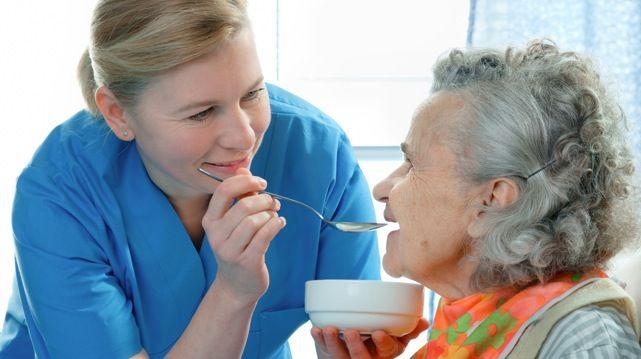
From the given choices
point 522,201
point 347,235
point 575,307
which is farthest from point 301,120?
point 575,307

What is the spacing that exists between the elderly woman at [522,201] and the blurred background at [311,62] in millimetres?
1811

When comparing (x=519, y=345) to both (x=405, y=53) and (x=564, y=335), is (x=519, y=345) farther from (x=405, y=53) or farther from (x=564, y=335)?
(x=405, y=53)

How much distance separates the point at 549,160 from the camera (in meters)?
1.25

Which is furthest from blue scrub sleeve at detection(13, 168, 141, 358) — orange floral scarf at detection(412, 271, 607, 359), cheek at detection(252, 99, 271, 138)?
orange floral scarf at detection(412, 271, 607, 359)

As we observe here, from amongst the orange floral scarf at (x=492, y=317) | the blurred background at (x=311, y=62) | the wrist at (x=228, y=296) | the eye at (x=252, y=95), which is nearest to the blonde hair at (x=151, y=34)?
the eye at (x=252, y=95)

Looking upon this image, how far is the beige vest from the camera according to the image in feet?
3.96

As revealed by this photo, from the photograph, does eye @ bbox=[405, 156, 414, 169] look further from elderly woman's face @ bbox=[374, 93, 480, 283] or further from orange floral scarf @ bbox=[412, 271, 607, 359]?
orange floral scarf @ bbox=[412, 271, 607, 359]

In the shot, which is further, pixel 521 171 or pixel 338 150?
pixel 338 150

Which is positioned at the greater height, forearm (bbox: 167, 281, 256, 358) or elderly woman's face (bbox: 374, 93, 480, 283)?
elderly woman's face (bbox: 374, 93, 480, 283)

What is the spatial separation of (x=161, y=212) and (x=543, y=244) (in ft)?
2.60

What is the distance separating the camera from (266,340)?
6.07 feet

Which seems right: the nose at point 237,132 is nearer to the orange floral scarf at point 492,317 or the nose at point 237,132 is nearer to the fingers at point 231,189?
the fingers at point 231,189

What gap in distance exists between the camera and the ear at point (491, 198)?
1285 mm

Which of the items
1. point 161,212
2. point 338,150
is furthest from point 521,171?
point 161,212
